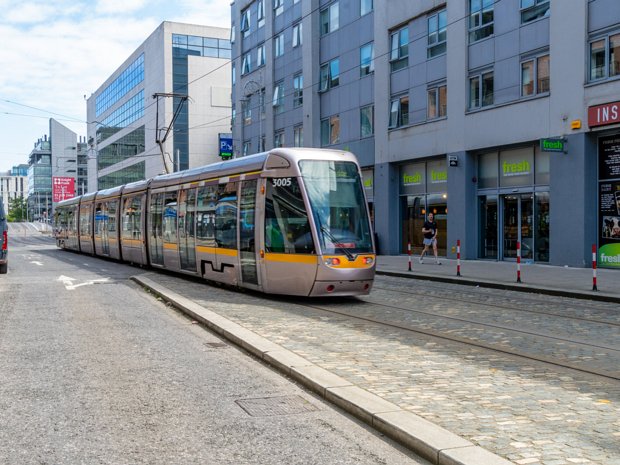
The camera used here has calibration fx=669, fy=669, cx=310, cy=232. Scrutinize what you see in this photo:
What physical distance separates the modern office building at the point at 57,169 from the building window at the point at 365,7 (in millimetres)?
57228

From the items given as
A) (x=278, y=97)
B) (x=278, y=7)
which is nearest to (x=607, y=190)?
(x=278, y=97)

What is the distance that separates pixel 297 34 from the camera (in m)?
35.8

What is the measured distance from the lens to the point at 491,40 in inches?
912

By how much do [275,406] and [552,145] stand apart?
645 inches

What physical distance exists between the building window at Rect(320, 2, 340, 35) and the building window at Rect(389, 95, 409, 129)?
6448 millimetres

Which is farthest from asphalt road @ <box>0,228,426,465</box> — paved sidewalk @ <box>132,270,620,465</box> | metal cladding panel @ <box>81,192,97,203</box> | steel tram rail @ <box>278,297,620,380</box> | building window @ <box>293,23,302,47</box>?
building window @ <box>293,23,302,47</box>

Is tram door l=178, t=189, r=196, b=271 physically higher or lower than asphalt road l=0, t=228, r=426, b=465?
higher

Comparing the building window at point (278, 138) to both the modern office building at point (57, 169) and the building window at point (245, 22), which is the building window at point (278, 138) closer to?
the building window at point (245, 22)

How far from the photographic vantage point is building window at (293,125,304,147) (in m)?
35.5

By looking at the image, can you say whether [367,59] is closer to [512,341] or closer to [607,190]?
[607,190]

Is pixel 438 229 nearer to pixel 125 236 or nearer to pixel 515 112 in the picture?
pixel 515 112

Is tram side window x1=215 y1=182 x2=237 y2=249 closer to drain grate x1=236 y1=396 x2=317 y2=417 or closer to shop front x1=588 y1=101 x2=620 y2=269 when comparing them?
drain grate x1=236 y1=396 x2=317 y2=417

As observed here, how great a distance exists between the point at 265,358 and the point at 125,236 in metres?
17.7

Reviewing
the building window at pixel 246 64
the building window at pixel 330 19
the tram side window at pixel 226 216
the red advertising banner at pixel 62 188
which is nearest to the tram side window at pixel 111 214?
the tram side window at pixel 226 216
